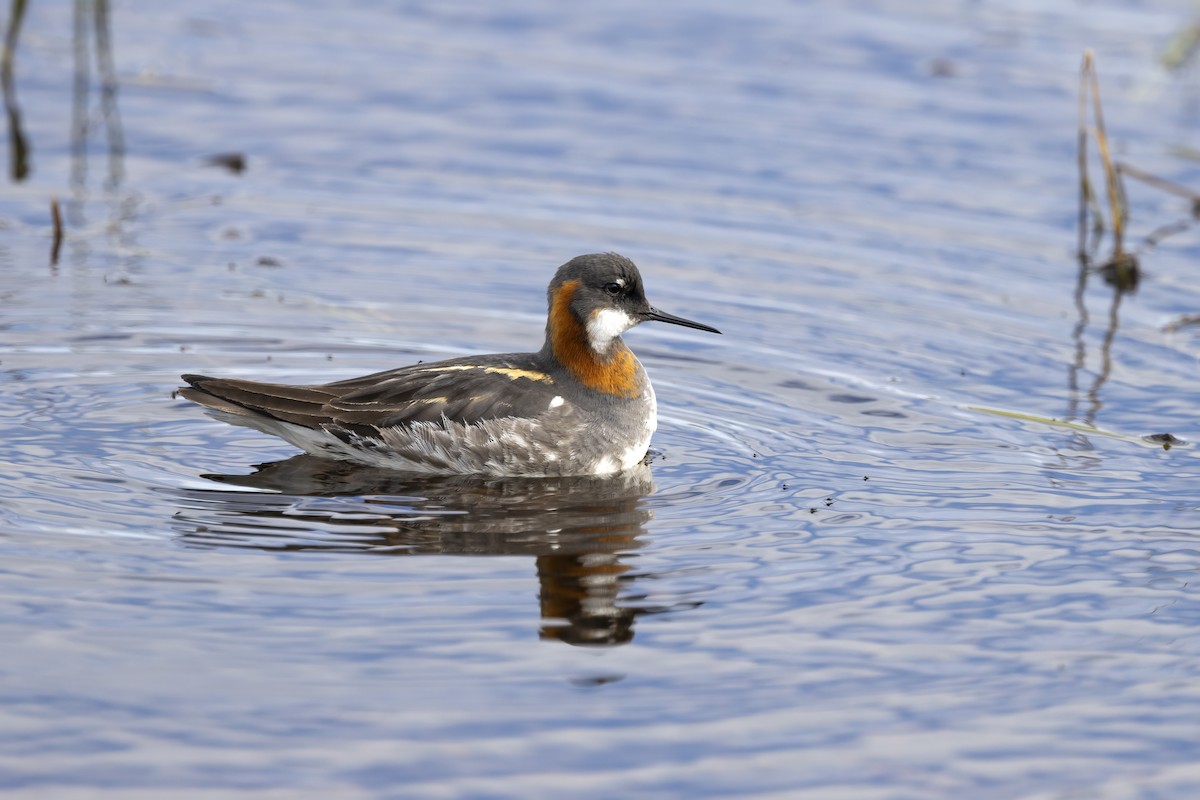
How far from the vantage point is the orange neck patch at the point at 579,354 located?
33.6 ft

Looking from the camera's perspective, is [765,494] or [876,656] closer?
[876,656]

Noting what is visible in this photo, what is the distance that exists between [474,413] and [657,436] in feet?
4.22

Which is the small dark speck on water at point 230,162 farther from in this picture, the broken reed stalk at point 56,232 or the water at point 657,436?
the broken reed stalk at point 56,232

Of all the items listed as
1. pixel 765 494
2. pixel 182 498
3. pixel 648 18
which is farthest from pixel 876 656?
pixel 648 18

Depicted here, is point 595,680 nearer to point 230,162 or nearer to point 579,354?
point 579,354

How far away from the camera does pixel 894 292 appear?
13.1m

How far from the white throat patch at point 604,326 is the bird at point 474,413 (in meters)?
0.03

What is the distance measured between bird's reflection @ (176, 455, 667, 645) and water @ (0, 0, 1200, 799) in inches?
1.6

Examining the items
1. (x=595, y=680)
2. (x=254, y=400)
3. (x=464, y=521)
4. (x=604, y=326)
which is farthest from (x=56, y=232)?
(x=595, y=680)

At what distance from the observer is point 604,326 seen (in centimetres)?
1029

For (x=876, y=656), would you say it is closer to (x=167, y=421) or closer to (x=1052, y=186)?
(x=167, y=421)

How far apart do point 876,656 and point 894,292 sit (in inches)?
240

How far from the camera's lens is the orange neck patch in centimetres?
1023

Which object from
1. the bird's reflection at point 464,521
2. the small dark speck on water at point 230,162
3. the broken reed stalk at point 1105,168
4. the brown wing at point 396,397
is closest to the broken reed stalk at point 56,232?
the small dark speck on water at point 230,162
